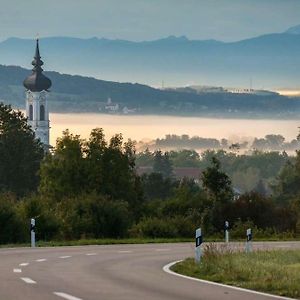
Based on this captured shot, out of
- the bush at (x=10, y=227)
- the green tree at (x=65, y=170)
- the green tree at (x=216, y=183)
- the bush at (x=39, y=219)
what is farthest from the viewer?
the green tree at (x=65, y=170)

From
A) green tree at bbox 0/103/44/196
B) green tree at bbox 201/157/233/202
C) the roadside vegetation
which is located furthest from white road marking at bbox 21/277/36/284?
green tree at bbox 0/103/44/196

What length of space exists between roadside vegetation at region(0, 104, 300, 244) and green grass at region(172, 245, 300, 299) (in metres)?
15.5

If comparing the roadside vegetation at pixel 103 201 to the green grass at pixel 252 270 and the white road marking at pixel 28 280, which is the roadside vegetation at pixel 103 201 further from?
the white road marking at pixel 28 280

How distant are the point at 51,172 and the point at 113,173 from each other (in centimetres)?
560

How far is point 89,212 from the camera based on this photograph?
49.1 m

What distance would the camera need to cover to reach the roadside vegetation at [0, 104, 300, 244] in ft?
153

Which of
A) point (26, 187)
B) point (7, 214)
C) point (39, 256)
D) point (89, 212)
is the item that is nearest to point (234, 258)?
point (39, 256)

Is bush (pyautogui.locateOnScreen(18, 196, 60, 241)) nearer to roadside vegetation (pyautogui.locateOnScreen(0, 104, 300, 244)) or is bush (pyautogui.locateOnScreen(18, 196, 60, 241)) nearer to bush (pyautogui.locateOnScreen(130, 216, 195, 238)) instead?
roadside vegetation (pyautogui.locateOnScreen(0, 104, 300, 244))

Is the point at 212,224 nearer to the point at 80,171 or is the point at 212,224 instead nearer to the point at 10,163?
the point at 80,171

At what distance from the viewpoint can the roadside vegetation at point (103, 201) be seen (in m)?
46.7

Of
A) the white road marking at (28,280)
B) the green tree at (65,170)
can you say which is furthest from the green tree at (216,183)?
the white road marking at (28,280)

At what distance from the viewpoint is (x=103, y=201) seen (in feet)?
165

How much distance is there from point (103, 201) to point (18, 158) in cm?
7079

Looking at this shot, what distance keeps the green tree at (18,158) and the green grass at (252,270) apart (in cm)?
8890
